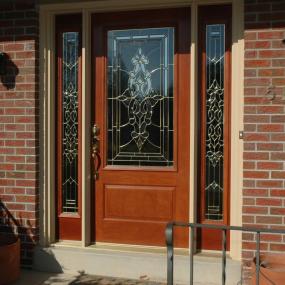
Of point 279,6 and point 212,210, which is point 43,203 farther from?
point 279,6

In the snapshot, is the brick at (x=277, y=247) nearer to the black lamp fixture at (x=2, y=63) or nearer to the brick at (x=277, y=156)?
the brick at (x=277, y=156)

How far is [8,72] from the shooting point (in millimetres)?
4379

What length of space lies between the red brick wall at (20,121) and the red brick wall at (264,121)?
6.33 ft

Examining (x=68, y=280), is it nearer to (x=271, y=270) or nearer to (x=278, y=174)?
(x=271, y=270)

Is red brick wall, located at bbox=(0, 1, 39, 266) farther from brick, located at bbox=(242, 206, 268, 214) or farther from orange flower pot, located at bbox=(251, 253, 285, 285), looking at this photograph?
orange flower pot, located at bbox=(251, 253, 285, 285)

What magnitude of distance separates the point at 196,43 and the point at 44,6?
1462mm

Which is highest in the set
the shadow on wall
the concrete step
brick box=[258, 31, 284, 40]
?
brick box=[258, 31, 284, 40]

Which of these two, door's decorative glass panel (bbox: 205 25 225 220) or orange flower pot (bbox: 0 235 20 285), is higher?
door's decorative glass panel (bbox: 205 25 225 220)

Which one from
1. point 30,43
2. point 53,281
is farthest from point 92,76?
point 53,281

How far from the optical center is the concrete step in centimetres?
394

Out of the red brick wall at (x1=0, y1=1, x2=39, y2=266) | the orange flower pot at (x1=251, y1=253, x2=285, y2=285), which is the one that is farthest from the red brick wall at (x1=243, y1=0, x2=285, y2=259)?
the red brick wall at (x1=0, y1=1, x2=39, y2=266)

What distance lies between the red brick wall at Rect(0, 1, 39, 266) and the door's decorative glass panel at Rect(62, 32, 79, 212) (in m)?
0.27

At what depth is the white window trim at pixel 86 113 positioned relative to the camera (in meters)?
3.94

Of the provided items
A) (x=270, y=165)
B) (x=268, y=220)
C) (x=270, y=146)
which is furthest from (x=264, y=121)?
(x=268, y=220)
